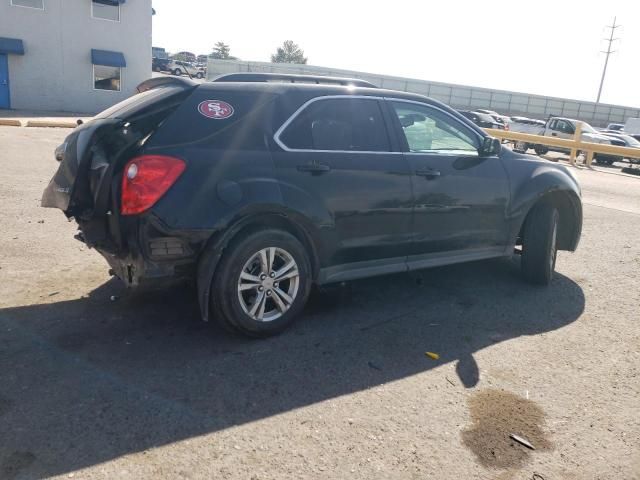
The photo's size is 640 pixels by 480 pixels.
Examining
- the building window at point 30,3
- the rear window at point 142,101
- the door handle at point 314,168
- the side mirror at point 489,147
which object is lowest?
the door handle at point 314,168

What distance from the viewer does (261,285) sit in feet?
13.0

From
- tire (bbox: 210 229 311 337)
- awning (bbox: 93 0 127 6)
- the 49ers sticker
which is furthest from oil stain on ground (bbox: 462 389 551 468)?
awning (bbox: 93 0 127 6)

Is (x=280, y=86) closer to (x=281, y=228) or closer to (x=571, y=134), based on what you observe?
→ (x=281, y=228)

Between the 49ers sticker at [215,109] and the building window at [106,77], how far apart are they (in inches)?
1035

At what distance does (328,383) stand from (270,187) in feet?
4.53

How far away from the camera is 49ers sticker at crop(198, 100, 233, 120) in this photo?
12.6 ft

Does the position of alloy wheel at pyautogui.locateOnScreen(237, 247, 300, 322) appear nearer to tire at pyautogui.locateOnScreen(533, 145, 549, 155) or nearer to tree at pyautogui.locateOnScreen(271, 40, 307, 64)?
tire at pyautogui.locateOnScreen(533, 145, 549, 155)

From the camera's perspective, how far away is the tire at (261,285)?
3785mm

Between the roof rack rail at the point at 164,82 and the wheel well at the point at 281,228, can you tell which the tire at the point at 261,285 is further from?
the roof rack rail at the point at 164,82

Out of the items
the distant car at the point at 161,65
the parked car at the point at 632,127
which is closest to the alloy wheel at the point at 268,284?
the parked car at the point at 632,127

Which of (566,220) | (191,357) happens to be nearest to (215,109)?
(191,357)

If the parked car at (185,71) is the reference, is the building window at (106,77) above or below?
below

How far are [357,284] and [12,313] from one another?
293cm

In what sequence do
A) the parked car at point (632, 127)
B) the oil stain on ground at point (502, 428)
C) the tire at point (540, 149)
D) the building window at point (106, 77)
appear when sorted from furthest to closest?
1. the parked car at point (632, 127)
2. the building window at point (106, 77)
3. the tire at point (540, 149)
4. the oil stain on ground at point (502, 428)
